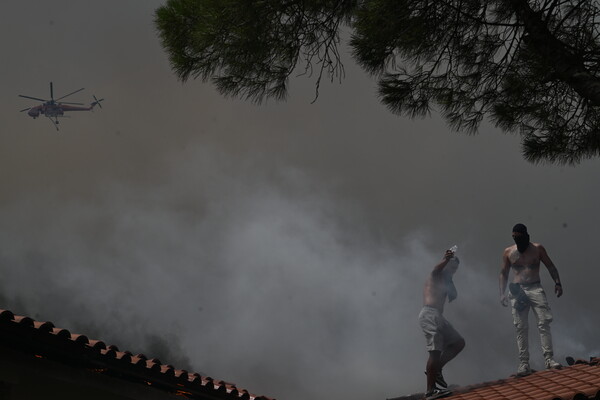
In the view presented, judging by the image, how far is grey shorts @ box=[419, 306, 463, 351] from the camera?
8.82 m

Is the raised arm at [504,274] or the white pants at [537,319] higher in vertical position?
the raised arm at [504,274]

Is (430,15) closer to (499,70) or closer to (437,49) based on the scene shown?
(437,49)

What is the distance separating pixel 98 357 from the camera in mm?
5965

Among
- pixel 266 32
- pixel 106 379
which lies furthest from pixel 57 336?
pixel 266 32

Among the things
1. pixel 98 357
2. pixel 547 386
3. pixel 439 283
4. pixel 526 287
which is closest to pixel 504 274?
pixel 526 287

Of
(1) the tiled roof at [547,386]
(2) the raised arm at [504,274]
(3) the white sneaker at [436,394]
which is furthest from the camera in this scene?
(2) the raised arm at [504,274]

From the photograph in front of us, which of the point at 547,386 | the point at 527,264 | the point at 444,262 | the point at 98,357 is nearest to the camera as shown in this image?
the point at 98,357

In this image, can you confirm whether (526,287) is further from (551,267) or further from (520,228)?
(520,228)

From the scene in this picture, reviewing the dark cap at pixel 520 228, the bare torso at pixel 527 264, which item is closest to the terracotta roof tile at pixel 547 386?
the bare torso at pixel 527 264

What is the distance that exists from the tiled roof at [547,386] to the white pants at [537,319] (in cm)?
46

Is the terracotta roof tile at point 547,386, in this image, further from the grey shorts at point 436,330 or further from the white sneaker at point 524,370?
the grey shorts at point 436,330

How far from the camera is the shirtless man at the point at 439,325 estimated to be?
8680 mm

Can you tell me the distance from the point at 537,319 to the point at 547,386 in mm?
1968

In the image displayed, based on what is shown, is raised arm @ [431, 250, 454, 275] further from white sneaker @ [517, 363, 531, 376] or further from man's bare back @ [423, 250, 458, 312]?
white sneaker @ [517, 363, 531, 376]
